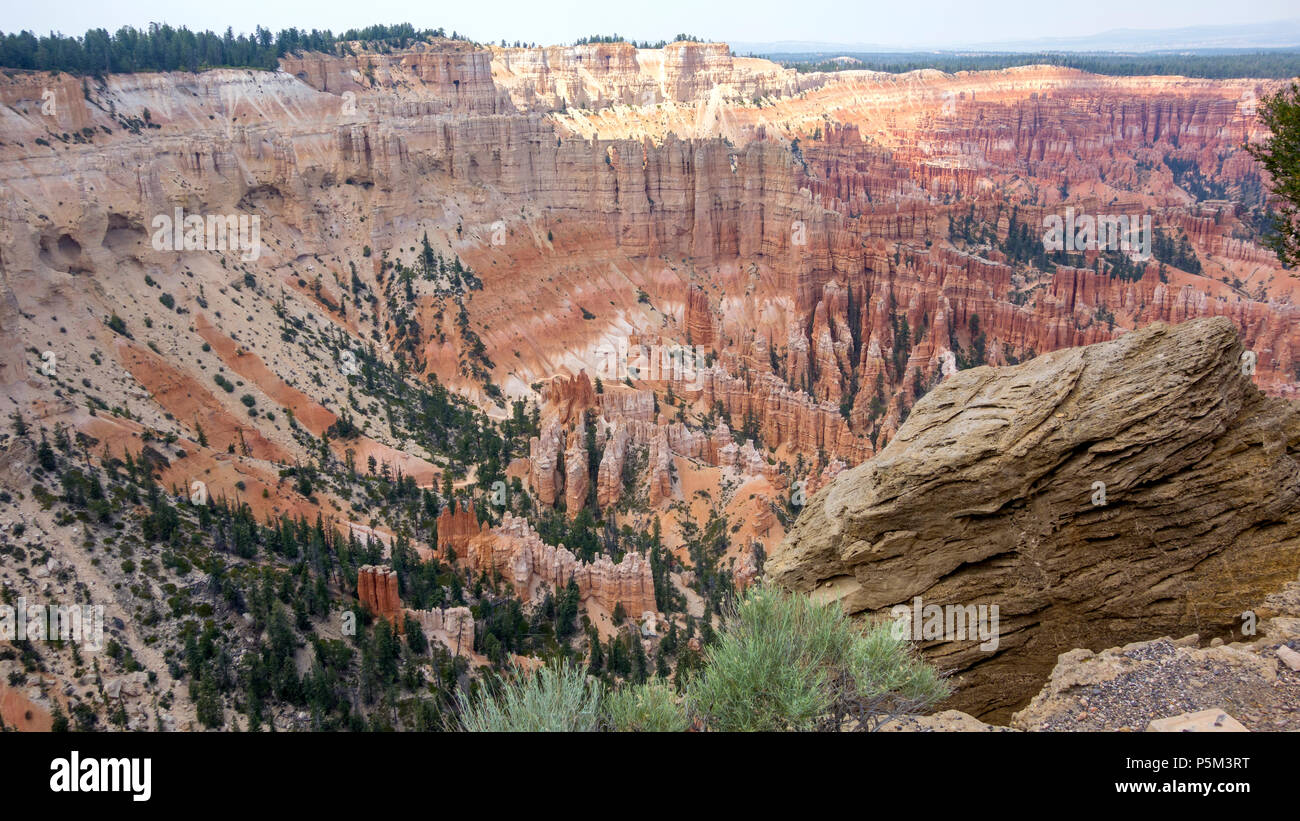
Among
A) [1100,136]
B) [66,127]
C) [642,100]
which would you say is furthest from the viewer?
[1100,136]

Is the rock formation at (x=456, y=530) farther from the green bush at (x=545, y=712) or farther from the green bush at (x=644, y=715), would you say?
the green bush at (x=545, y=712)

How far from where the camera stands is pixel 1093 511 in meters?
17.8

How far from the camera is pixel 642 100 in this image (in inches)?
5901

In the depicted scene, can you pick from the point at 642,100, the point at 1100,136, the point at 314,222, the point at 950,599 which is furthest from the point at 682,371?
the point at 1100,136

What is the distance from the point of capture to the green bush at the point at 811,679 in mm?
16047

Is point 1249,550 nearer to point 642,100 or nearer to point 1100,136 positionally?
point 642,100

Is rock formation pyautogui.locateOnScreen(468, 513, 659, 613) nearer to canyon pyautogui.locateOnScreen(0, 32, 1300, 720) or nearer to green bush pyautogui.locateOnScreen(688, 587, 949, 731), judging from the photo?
canyon pyautogui.locateOnScreen(0, 32, 1300, 720)

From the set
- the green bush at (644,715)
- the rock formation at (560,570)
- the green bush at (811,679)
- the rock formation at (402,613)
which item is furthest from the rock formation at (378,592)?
the green bush at (644,715)

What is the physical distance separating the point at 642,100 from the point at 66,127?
9746 centimetres

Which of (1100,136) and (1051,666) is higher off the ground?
(1100,136)

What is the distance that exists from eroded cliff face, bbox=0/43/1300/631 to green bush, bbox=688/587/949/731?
28807 millimetres

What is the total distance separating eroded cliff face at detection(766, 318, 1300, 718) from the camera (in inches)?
675

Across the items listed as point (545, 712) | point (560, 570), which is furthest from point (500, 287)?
point (545, 712)
